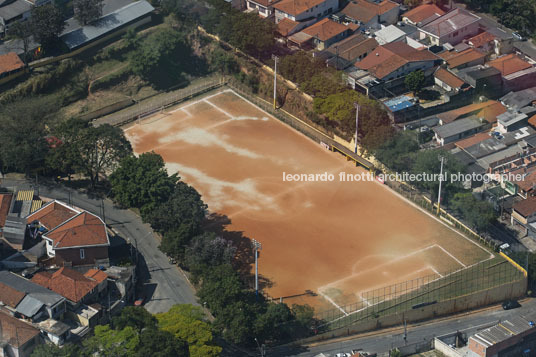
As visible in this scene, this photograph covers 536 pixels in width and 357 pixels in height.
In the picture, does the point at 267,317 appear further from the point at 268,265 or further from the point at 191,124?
the point at 191,124

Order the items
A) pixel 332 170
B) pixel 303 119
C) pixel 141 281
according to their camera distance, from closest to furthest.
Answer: pixel 141 281, pixel 332 170, pixel 303 119

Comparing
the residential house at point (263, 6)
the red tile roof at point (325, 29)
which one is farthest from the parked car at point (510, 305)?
the residential house at point (263, 6)

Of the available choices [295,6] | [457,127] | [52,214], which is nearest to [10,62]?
[52,214]

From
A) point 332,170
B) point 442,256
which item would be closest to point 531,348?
point 442,256

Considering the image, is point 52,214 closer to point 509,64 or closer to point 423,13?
point 509,64

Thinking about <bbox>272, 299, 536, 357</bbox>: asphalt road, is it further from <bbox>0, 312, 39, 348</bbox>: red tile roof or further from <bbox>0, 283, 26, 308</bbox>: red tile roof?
<bbox>0, 283, 26, 308</bbox>: red tile roof

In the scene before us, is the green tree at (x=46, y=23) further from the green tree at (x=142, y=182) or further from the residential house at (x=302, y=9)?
the residential house at (x=302, y=9)

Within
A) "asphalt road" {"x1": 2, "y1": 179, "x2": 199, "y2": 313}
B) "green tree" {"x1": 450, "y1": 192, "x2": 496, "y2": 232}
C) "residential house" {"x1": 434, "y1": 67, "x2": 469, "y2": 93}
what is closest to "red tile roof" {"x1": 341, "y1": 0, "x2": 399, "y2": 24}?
"residential house" {"x1": 434, "y1": 67, "x2": 469, "y2": 93}
